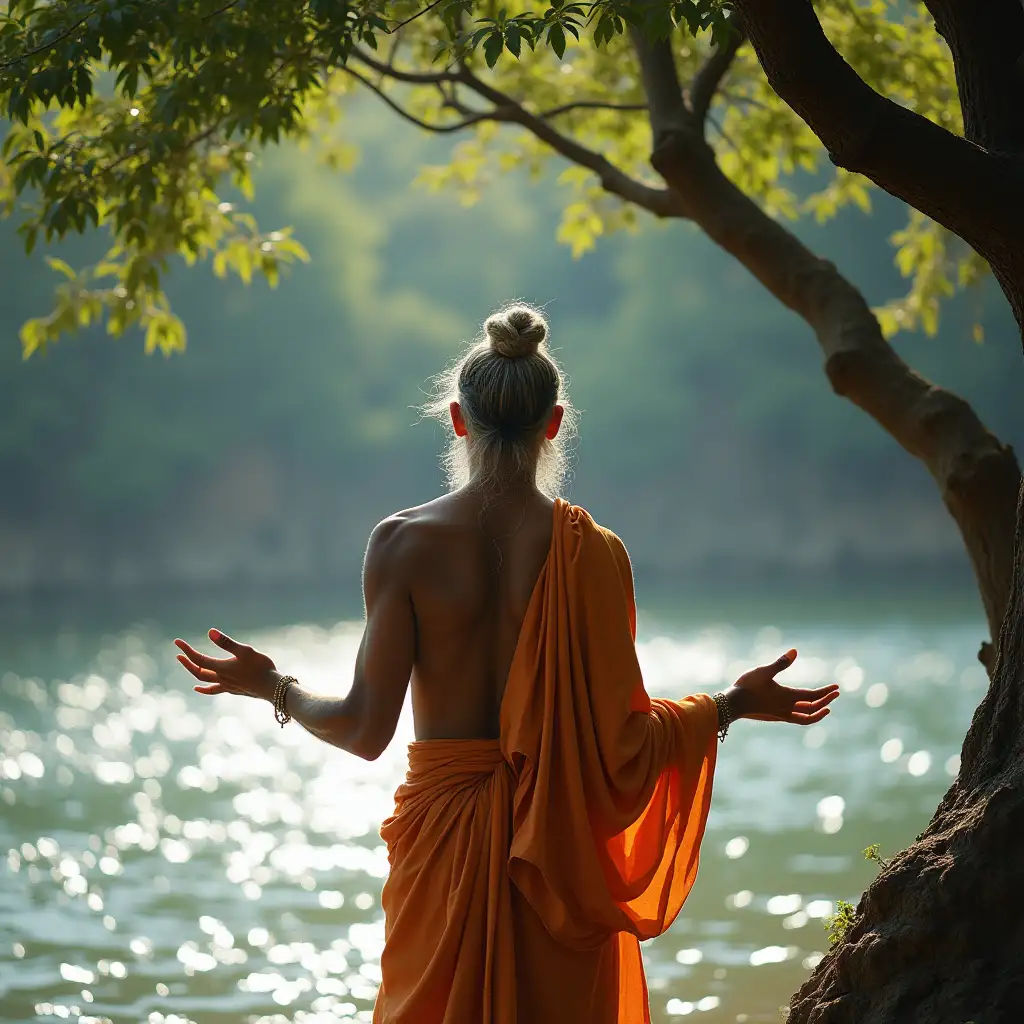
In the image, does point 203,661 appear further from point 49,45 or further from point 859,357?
point 859,357

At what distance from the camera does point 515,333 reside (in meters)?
3.08

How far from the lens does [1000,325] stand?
42.7 metres

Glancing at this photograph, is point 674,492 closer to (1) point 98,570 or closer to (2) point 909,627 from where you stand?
(1) point 98,570

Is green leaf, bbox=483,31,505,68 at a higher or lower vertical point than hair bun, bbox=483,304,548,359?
higher

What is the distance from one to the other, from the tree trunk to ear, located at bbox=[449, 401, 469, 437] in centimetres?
136

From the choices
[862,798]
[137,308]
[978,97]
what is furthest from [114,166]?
[862,798]

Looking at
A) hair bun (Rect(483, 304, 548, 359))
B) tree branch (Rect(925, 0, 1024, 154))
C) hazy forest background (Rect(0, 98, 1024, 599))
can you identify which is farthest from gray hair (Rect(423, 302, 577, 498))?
hazy forest background (Rect(0, 98, 1024, 599))

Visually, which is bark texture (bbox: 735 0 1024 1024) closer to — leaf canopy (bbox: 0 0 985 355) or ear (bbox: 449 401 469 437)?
leaf canopy (bbox: 0 0 985 355)

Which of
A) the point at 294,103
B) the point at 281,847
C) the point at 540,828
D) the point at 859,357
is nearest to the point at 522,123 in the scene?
the point at 294,103

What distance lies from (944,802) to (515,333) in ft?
5.04

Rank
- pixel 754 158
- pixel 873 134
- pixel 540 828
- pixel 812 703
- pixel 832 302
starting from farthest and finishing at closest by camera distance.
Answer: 1. pixel 754 158
2. pixel 832 302
3. pixel 812 703
4. pixel 873 134
5. pixel 540 828

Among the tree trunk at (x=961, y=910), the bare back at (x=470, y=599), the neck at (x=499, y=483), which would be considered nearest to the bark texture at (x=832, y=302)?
the tree trunk at (x=961, y=910)

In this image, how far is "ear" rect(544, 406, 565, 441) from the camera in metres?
3.14

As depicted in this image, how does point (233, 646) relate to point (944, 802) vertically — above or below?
above
